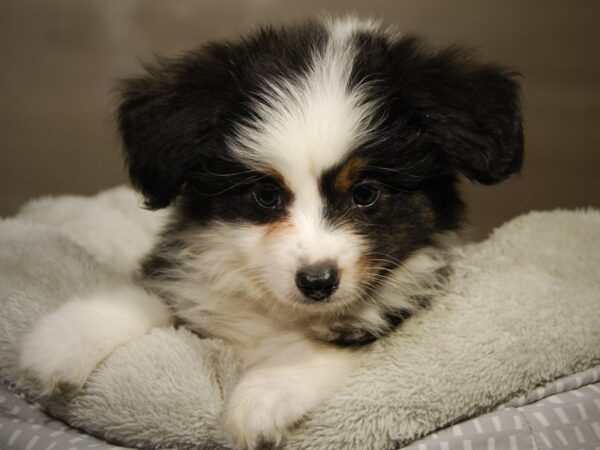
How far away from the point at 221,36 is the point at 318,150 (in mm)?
1869

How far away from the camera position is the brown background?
11.0 ft

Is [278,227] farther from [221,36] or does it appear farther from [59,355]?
[221,36]

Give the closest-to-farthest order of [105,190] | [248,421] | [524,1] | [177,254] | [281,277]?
[248,421]
[281,277]
[177,254]
[524,1]
[105,190]

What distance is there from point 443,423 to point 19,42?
2926mm

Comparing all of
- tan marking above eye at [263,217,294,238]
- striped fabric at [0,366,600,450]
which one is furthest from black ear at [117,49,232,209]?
striped fabric at [0,366,600,450]

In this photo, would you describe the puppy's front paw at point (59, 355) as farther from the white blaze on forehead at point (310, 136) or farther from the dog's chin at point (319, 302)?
the white blaze on forehead at point (310, 136)

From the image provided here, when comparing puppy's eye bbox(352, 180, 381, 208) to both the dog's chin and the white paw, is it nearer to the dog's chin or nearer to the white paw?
the dog's chin

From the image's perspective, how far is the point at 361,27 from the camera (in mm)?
2156

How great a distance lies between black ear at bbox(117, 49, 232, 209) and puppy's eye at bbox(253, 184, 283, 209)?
0.18 m

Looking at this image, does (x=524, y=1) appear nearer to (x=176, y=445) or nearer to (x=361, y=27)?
(x=361, y=27)

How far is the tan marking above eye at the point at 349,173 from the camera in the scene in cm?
178

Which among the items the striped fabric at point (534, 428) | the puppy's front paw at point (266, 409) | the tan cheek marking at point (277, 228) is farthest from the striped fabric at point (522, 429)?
the tan cheek marking at point (277, 228)

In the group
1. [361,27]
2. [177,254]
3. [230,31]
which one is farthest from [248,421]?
[230,31]

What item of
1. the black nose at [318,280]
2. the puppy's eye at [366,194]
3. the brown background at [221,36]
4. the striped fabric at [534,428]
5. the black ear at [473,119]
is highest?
the brown background at [221,36]
